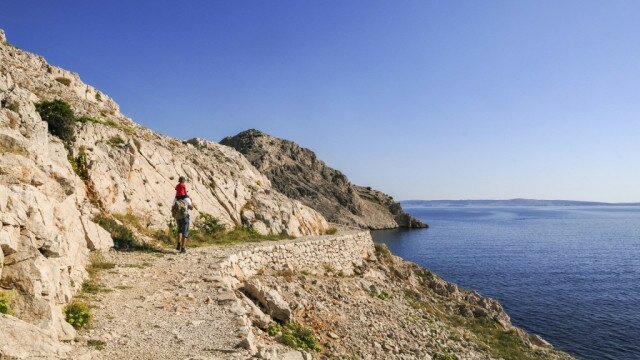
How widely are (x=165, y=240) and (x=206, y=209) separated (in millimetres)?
6027

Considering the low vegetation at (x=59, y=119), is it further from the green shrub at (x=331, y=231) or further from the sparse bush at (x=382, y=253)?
the sparse bush at (x=382, y=253)

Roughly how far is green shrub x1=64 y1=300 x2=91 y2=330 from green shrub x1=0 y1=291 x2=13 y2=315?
4.44 feet

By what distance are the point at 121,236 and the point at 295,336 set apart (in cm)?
1057

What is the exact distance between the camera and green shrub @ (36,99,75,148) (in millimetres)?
21516

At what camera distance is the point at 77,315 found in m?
9.52

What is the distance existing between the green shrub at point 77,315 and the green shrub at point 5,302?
4.44 feet

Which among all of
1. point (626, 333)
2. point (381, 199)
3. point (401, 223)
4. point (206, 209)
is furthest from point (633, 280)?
point (381, 199)

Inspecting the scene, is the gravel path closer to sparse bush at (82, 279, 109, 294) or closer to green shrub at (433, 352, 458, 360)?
sparse bush at (82, 279, 109, 294)

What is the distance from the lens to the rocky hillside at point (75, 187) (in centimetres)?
932

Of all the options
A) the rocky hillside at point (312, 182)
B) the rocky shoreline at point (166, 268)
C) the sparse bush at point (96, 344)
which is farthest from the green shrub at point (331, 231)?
the rocky hillside at point (312, 182)

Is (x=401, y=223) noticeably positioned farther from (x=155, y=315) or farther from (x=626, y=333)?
(x=155, y=315)

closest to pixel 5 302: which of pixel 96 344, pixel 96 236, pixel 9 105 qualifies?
pixel 96 344

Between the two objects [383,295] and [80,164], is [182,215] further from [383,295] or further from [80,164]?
[383,295]

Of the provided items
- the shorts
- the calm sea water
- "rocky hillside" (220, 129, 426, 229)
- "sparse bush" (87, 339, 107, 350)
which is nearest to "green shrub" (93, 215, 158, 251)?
the shorts
